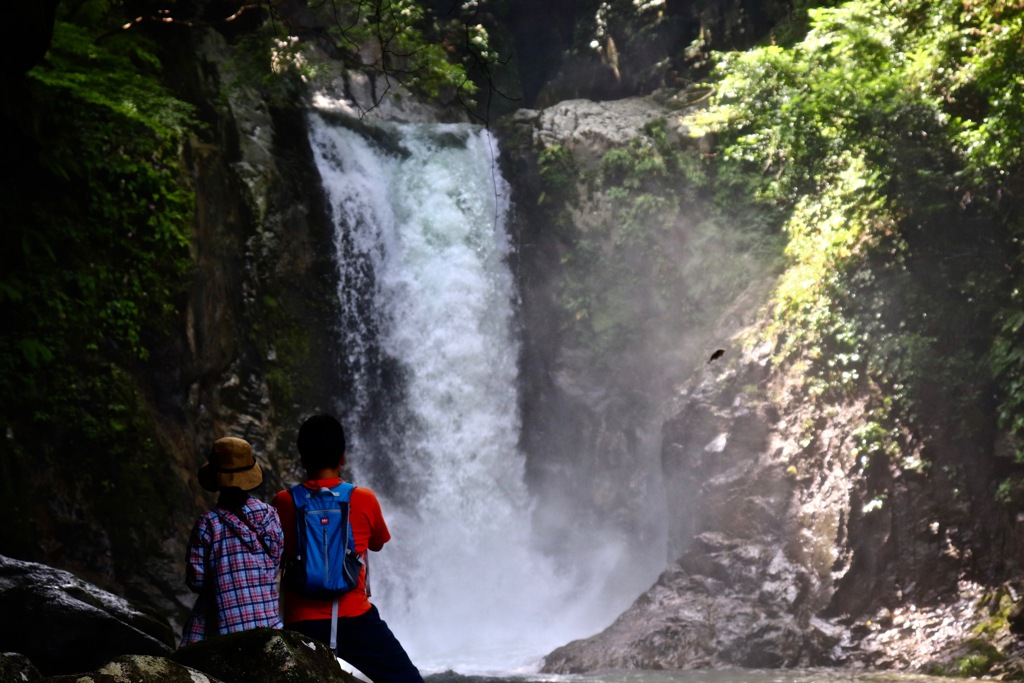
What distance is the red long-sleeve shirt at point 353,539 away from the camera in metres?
3.62

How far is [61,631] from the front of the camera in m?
4.73

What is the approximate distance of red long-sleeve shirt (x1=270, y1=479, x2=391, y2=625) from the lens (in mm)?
3621

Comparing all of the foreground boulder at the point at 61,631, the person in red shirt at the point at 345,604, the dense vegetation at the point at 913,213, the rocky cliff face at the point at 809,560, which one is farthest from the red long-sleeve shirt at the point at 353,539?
the dense vegetation at the point at 913,213

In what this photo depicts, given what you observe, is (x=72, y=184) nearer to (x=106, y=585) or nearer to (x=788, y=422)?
(x=106, y=585)

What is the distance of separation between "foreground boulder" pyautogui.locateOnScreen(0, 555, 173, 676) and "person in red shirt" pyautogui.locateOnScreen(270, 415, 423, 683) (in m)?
1.53

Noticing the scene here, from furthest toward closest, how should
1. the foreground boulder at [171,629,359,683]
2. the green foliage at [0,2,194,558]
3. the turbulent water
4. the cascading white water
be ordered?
the cascading white water < the green foliage at [0,2,194,558] < the turbulent water < the foreground boulder at [171,629,359,683]

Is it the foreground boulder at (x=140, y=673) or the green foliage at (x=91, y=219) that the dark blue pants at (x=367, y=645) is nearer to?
the foreground boulder at (x=140, y=673)

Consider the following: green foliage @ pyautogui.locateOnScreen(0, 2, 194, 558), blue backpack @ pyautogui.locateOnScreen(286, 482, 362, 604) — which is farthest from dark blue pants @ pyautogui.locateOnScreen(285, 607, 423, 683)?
green foliage @ pyautogui.locateOnScreen(0, 2, 194, 558)

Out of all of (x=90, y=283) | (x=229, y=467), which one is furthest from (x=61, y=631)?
(x=90, y=283)

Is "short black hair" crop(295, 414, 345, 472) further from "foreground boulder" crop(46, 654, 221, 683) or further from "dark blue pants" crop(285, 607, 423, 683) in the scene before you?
"foreground boulder" crop(46, 654, 221, 683)

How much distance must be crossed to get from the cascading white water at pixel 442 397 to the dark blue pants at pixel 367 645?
9.58 m

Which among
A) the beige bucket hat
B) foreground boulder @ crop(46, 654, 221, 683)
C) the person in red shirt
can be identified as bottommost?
foreground boulder @ crop(46, 654, 221, 683)

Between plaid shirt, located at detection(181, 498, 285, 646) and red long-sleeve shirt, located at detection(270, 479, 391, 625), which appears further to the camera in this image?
plaid shirt, located at detection(181, 498, 285, 646)

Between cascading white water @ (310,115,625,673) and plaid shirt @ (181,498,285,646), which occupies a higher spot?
cascading white water @ (310,115,625,673)
